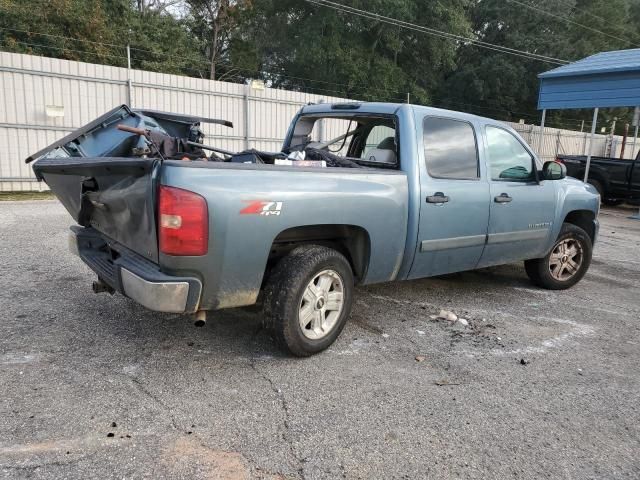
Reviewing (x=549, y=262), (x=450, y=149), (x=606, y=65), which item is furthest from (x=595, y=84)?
(x=450, y=149)

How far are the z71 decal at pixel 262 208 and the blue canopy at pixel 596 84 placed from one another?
1242 cm

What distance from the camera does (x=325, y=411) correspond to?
3062 millimetres

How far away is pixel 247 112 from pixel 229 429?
12057 millimetres

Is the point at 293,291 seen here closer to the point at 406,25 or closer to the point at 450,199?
the point at 450,199

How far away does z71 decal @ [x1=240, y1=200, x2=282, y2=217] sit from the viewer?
3.10 metres

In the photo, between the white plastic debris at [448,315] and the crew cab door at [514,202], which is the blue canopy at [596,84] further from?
the white plastic debris at [448,315]

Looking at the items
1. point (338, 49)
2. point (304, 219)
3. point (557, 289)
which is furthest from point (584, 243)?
point (338, 49)

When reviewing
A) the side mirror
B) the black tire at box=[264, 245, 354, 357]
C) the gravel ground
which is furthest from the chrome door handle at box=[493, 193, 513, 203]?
the black tire at box=[264, 245, 354, 357]

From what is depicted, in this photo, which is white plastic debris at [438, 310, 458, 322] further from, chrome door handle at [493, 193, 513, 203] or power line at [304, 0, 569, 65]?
power line at [304, 0, 569, 65]

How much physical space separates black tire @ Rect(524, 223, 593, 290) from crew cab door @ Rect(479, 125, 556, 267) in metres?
0.33

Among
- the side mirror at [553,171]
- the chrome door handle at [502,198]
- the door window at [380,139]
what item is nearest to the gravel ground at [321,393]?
the chrome door handle at [502,198]

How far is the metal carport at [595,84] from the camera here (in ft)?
41.8

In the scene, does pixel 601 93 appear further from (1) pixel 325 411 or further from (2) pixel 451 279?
(1) pixel 325 411

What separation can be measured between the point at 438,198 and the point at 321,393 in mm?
1872
